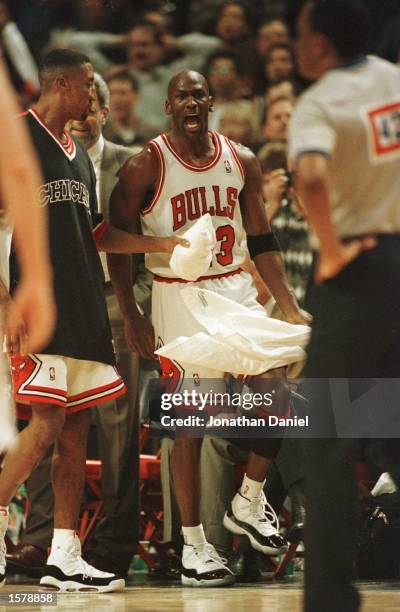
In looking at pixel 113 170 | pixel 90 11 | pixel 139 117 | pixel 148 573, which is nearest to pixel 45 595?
pixel 148 573

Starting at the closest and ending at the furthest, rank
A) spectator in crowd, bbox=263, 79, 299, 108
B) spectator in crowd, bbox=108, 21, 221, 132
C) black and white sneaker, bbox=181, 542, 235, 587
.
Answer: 1. black and white sneaker, bbox=181, 542, 235, 587
2. spectator in crowd, bbox=263, 79, 299, 108
3. spectator in crowd, bbox=108, 21, 221, 132

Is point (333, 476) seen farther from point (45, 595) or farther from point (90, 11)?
point (90, 11)

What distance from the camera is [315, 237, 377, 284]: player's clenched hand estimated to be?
2.69 meters

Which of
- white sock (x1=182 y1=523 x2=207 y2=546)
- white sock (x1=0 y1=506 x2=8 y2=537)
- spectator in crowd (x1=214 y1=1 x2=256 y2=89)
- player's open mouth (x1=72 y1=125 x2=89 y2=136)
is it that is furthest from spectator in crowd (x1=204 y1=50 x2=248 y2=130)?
white sock (x1=0 y1=506 x2=8 y2=537)

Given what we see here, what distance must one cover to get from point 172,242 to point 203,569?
47.6 inches

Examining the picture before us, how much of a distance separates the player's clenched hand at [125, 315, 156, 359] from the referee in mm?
1752

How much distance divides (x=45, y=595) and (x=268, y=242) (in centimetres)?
160

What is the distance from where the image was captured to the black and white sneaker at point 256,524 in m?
4.42

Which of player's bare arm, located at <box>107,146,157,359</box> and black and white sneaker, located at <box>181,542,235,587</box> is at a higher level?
player's bare arm, located at <box>107,146,157,359</box>

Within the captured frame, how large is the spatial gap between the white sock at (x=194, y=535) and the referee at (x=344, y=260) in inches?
66.7

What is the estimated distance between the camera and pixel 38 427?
Result: 403 centimetres

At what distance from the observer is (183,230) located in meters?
4.43

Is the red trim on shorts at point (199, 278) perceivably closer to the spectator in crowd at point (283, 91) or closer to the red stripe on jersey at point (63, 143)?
the red stripe on jersey at point (63, 143)

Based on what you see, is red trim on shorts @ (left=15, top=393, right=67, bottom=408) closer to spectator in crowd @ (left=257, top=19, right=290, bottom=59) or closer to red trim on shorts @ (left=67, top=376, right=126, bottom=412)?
red trim on shorts @ (left=67, top=376, right=126, bottom=412)
